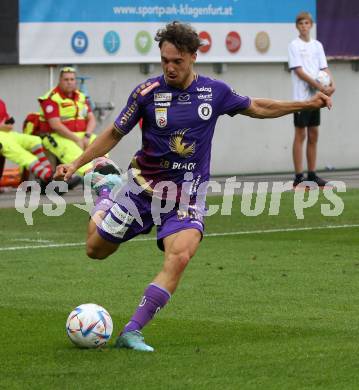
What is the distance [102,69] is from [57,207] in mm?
4645

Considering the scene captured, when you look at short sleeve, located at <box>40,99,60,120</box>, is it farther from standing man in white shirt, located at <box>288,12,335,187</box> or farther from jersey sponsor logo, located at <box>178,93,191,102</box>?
jersey sponsor logo, located at <box>178,93,191,102</box>

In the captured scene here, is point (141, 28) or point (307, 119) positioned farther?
point (141, 28)

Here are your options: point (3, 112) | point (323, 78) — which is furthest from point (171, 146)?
point (323, 78)

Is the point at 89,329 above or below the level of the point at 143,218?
below

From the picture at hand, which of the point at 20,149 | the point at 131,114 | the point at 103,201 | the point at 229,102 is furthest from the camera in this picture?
the point at 20,149

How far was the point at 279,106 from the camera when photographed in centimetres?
926

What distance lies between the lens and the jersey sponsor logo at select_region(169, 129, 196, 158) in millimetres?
8836

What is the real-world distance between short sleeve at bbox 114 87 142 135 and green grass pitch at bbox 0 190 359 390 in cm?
136

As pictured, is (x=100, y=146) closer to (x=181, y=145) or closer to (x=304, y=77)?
(x=181, y=145)

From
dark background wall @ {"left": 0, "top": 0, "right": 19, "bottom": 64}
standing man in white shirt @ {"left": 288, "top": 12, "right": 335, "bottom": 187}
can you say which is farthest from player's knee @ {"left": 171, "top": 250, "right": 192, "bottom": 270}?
dark background wall @ {"left": 0, "top": 0, "right": 19, "bottom": 64}

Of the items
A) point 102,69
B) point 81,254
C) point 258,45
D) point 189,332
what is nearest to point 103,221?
point 189,332

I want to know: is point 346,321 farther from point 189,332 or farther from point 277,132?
point 277,132

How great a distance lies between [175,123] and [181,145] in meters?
0.15

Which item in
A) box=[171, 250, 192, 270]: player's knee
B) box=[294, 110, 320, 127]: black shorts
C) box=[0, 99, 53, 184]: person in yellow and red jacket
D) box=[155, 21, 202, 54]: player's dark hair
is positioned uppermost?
box=[155, 21, 202, 54]: player's dark hair
